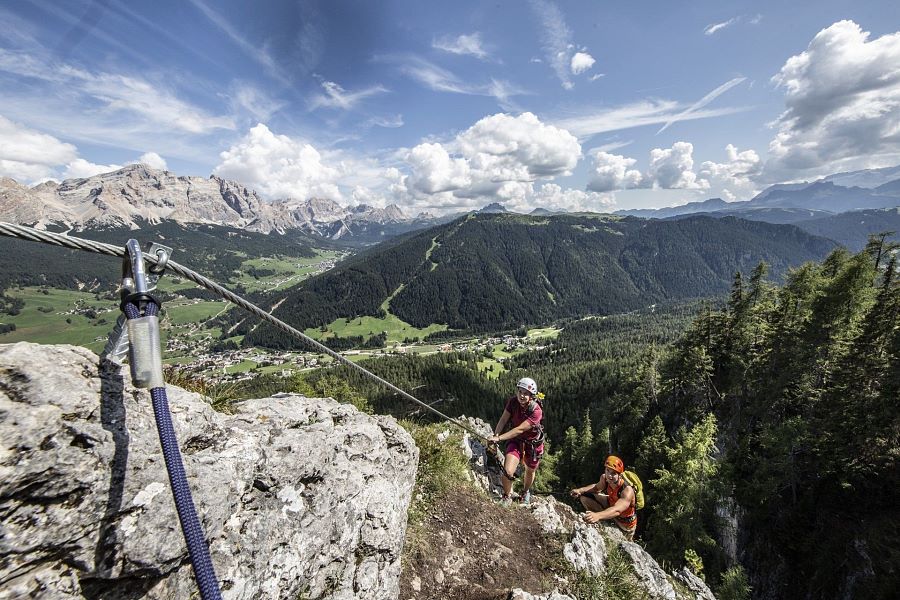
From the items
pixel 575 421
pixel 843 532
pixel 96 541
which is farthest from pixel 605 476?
pixel 575 421

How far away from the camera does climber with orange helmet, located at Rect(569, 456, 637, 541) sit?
391 inches

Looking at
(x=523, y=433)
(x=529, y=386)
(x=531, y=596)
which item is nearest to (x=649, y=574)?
(x=523, y=433)

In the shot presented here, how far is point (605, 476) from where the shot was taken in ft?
35.3

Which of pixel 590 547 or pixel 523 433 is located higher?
pixel 523 433

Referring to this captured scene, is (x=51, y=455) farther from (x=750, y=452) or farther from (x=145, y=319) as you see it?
(x=750, y=452)

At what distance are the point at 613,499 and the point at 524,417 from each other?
349cm

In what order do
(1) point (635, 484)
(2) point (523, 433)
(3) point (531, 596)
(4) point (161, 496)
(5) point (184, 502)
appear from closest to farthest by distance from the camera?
(5) point (184, 502) → (4) point (161, 496) → (3) point (531, 596) → (1) point (635, 484) → (2) point (523, 433)

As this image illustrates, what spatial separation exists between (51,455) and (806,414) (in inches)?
1720

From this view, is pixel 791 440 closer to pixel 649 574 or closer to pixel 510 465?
pixel 649 574

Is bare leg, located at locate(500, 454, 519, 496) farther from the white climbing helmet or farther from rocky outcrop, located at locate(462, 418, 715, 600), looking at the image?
the white climbing helmet

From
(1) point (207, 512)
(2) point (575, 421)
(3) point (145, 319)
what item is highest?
(3) point (145, 319)

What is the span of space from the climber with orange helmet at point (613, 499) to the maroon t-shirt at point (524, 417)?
6.55 ft

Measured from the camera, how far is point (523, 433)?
419 inches

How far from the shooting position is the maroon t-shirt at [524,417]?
1022 cm
